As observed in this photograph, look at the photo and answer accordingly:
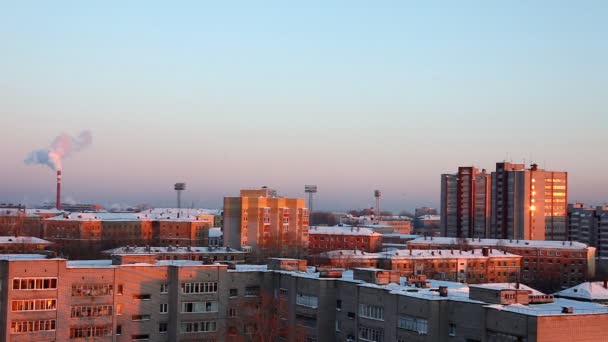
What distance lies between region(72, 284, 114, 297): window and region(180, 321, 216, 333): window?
14.4 feet

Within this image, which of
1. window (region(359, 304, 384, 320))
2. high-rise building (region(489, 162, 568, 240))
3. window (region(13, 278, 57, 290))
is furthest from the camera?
high-rise building (region(489, 162, 568, 240))

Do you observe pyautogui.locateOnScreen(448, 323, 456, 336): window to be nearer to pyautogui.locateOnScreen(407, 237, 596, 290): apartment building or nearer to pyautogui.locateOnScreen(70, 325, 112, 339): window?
pyautogui.locateOnScreen(70, 325, 112, 339): window

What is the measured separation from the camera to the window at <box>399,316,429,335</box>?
33312 mm

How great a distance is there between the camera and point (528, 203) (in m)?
123

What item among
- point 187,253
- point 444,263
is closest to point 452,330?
point 187,253

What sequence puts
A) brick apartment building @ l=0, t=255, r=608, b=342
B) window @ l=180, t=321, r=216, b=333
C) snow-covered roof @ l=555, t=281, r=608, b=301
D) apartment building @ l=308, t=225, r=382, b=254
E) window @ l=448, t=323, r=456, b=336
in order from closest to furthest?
1. window @ l=448, t=323, r=456, b=336
2. brick apartment building @ l=0, t=255, r=608, b=342
3. window @ l=180, t=321, r=216, b=333
4. snow-covered roof @ l=555, t=281, r=608, b=301
5. apartment building @ l=308, t=225, r=382, b=254

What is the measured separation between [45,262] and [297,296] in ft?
42.6

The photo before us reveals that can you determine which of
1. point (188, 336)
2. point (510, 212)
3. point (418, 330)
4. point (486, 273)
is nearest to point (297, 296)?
point (188, 336)

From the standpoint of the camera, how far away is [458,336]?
32.2 metres

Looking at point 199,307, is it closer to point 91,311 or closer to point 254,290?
point 254,290

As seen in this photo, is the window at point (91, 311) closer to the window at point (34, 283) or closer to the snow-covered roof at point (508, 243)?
the window at point (34, 283)

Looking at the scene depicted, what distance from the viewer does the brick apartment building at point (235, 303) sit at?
108 feet

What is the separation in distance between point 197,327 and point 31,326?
8719mm

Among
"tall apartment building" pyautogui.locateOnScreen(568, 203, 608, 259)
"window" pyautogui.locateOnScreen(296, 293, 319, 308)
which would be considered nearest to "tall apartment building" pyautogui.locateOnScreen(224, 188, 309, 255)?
"tall apartment building" pyautogui.locateOnScreen(568, 203, 608, 259)
